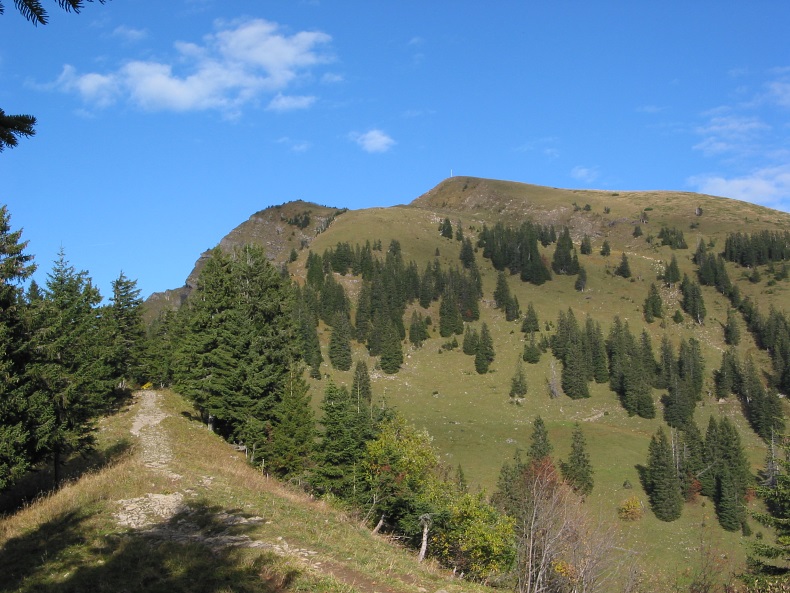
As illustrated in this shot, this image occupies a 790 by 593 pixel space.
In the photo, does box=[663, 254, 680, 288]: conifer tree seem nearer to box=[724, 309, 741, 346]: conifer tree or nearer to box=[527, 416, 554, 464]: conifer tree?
box=[724, 309, 741, 346]: conifer tree

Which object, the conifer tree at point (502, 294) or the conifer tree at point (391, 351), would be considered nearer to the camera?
the conifer tree at point (391, 351)

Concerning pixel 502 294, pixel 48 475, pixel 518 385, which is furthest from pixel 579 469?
pixel 502 294

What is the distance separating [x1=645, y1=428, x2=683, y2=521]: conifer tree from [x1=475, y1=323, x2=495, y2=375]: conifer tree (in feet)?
159

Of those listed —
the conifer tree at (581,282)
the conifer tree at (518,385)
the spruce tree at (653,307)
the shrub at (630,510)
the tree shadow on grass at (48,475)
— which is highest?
the conifer tree at (581,282)

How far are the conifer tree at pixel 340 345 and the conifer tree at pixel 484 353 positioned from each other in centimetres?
3122

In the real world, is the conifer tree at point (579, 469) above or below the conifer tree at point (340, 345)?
below

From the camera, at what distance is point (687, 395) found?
391ft

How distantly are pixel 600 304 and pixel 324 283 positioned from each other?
84125mm

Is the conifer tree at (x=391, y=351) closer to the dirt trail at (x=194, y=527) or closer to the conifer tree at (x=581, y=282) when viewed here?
the conifer tree at (x=581, y=282)

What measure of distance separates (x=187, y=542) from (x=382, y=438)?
67.4 ft

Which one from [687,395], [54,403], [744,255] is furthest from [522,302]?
[54,403]

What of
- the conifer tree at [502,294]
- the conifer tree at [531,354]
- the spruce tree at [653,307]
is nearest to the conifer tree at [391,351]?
the conifer tree at [531,354]

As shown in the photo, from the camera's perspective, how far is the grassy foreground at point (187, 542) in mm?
13852

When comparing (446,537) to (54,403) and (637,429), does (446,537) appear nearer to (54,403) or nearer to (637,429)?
(54,403)
